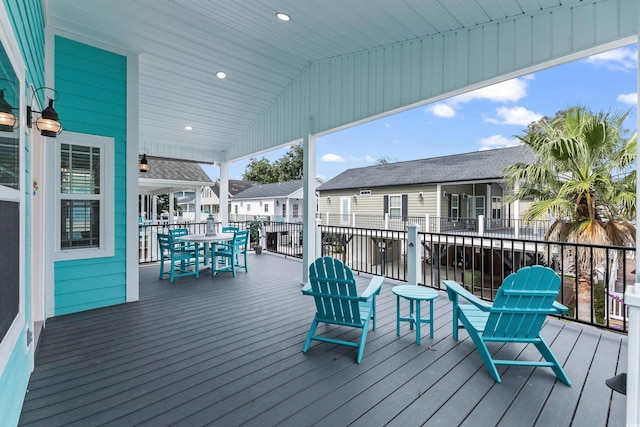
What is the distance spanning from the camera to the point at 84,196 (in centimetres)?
385

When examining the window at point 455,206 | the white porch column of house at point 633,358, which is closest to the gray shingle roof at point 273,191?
the window at point 455,206

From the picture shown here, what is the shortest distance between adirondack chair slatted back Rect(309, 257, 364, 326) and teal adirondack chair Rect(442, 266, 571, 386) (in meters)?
0.98

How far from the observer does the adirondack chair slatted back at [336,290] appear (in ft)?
8.86

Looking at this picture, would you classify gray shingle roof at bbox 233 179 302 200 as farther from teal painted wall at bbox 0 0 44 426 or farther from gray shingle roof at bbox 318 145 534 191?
teal painted wall at bbox 0 0 44 426

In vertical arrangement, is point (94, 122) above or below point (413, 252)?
above

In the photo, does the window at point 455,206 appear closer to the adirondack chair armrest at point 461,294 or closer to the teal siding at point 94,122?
the adirondack chair armrest at point 461,294

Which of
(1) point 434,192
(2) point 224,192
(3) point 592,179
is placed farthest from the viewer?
(1) point 434,192

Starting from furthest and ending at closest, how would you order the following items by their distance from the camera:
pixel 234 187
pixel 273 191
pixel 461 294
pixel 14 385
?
pixel 234 187 < pixel 273 191 < pixel 461 294 < pixel 14 385

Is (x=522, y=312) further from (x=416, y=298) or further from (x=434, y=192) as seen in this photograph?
(x=434, y=192)

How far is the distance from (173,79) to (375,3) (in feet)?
11.7

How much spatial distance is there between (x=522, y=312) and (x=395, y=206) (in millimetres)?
12037

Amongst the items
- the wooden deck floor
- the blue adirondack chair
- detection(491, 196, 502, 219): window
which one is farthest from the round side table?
detection(491, 196, 502, 219): window

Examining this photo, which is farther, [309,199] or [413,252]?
[309,199]

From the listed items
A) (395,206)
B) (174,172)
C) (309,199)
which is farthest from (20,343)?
(395,206)
